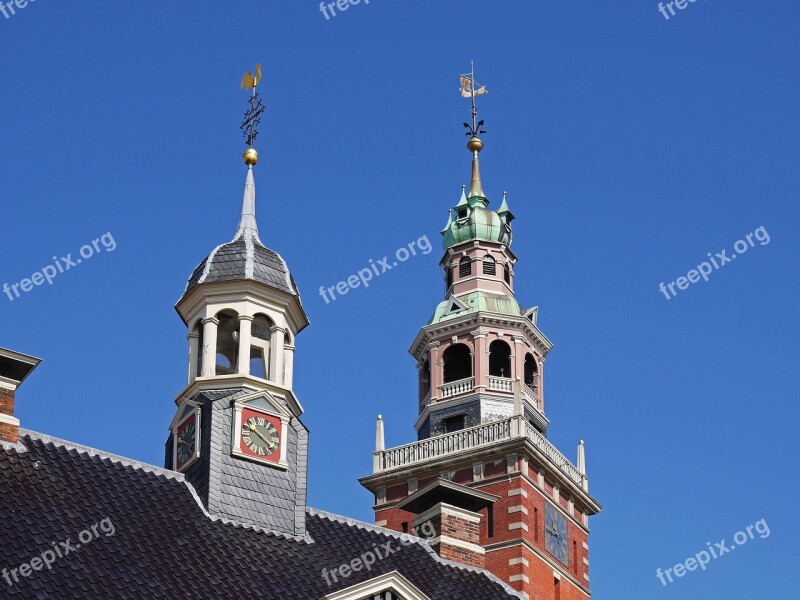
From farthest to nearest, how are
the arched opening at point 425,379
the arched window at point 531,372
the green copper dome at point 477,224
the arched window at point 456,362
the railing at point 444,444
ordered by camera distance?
the green copper dome at point 477,224 < the arched opening at point 425,379 < the arched window at point 456,362 < the arched window at point 531,372 < the railing at point 444,444

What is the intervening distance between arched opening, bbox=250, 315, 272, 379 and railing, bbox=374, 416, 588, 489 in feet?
117

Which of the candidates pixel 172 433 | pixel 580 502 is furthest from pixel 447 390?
pixel 172 433

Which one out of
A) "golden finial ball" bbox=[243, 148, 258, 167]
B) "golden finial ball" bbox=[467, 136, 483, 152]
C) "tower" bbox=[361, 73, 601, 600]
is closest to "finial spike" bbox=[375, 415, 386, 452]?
"tower" bbox=[361, 73, 601, 600]

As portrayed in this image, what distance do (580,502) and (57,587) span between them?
50281 mm

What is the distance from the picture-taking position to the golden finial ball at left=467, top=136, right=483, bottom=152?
85750 millimetres

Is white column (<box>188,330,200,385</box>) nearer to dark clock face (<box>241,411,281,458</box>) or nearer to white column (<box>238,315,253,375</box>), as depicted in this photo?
white column (<box>238,315,253,375</box>)

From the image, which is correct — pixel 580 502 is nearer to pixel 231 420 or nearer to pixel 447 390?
pixel 447 390

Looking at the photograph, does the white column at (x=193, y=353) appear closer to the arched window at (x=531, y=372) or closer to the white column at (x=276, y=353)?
the white column at (x=276, y=353)

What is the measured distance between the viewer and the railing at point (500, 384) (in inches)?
2931

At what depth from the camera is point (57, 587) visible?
2567 cm

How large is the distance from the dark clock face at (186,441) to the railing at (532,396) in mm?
42225

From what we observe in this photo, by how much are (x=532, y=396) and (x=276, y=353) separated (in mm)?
42673

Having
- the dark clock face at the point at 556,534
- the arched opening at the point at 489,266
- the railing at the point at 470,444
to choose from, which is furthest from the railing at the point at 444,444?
the arched opening at the point at 489,266

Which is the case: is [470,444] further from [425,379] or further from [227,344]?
[227,344]
